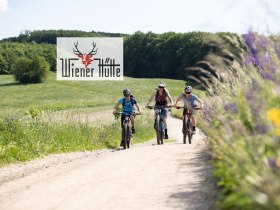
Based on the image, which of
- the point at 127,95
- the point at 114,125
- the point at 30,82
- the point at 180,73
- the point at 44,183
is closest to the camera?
the point at 44,183

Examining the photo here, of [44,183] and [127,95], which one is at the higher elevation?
[127,95]

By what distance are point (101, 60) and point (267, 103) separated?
364 feet

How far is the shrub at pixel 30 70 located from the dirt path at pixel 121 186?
9191 centimetres

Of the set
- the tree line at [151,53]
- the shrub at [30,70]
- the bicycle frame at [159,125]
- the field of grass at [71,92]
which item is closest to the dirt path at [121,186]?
the bicycle frame at [159,125]

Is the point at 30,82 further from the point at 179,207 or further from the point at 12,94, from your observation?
the point at 179,207

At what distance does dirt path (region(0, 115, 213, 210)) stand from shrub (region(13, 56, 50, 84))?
302ft

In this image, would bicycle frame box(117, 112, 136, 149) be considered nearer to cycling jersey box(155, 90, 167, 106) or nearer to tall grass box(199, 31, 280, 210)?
cycling jersey box(155, 90, 167, 106)

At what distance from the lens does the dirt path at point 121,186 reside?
22.8 ft

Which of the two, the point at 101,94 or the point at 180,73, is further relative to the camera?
the point at 180,73

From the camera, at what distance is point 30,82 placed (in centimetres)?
10275

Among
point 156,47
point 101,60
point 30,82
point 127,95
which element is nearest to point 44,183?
point 127,95

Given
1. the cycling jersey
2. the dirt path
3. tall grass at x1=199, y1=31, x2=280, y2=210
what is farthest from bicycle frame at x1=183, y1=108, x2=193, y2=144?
tall grass at x1=199, y1=31, x2=280, y2=210

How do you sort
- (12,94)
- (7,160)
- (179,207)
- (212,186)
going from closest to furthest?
(179,207), (212,186), (7,160), (12,94)

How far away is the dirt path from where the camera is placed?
22.8 feet
